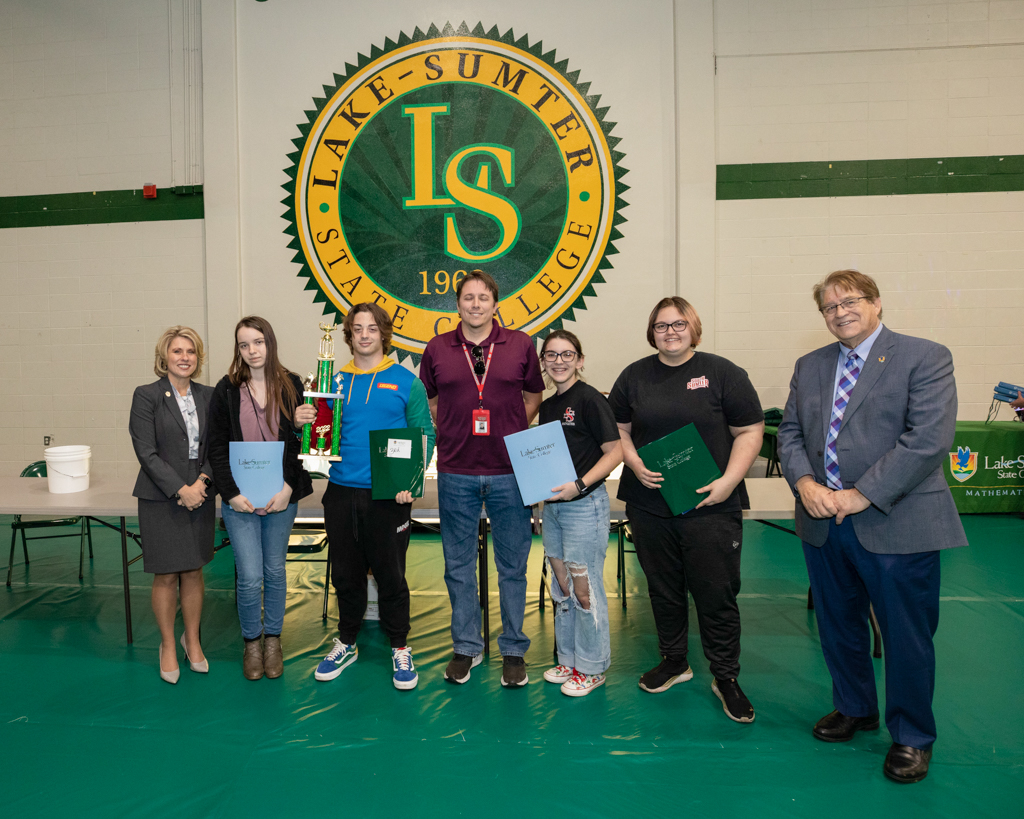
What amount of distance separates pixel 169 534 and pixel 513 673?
5.01 feet

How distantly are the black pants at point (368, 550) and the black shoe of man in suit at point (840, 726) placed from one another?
5.28 feet

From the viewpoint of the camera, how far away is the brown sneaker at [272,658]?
2.65 metres

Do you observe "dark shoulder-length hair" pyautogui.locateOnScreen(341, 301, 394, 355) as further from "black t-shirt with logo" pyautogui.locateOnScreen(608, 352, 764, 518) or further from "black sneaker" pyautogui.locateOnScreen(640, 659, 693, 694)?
"black sneaker" pyautogui.locateOnScreen(640, 659, 693, 694)

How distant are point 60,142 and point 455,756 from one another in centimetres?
678

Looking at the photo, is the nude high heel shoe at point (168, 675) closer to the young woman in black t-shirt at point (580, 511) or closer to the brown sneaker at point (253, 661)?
the brown sneaker at point (253, 661)

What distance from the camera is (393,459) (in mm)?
2418

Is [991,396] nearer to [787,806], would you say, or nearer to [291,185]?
[787,806]

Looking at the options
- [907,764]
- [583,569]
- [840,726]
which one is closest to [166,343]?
[583,569]

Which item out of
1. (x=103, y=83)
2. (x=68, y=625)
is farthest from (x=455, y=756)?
(x=103, y=83)

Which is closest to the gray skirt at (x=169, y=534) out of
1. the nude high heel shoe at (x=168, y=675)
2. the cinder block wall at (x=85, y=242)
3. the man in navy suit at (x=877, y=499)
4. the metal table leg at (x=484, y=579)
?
the nude high heel shoe at (x=168, y=675)

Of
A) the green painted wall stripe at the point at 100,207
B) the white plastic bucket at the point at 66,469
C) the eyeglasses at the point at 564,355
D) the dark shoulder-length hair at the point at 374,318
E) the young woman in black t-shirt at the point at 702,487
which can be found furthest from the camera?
the green painted wall stripe at the point at 100,207

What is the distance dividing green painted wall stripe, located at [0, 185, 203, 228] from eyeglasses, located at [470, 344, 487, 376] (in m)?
4.61

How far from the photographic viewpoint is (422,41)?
554 cm

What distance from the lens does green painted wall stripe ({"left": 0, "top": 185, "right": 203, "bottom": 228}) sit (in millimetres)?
5812
